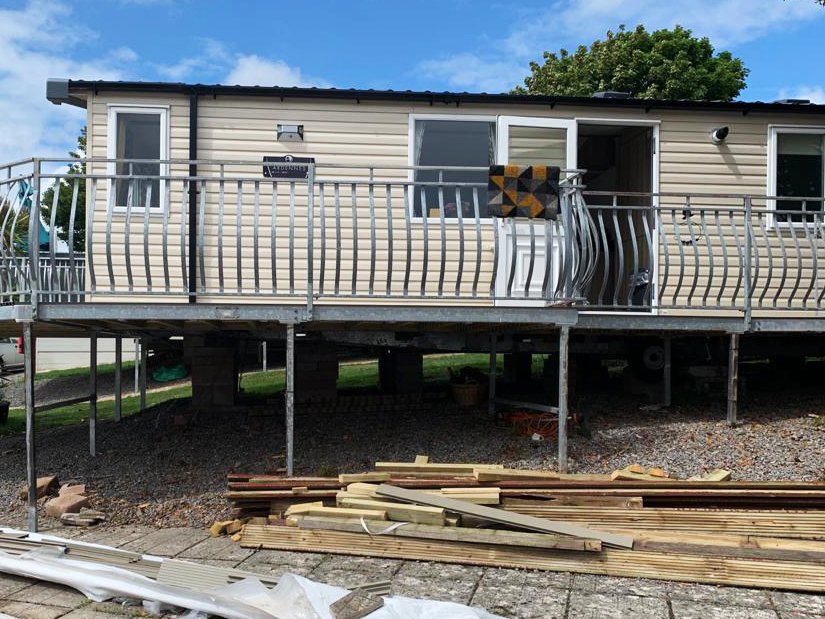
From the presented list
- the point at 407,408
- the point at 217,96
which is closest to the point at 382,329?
the point at 407,408

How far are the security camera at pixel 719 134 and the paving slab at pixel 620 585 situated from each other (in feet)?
19.3

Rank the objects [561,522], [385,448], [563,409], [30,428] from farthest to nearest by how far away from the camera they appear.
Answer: [385,448]
[563,409]
[30,428]
[561,522]

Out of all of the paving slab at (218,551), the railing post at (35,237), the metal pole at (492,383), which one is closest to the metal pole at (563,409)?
the metal pole at (492,383)

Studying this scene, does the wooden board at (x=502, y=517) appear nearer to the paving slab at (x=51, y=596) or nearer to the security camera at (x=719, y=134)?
the paving slab at (x=51, y=596)

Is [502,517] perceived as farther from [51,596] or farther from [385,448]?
[385,448]

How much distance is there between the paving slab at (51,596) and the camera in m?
4.25

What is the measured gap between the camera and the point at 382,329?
7855 mm

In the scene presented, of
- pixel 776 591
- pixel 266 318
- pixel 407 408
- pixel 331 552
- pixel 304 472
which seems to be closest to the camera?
pixel 776 591

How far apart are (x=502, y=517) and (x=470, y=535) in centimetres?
23

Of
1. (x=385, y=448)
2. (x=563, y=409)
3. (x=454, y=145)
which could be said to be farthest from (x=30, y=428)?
(x=454, y=145)

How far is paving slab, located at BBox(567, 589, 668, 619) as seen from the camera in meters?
3.93

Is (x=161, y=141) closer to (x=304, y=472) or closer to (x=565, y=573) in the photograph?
(x=304, y=472)

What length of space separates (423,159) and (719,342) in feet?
13.3

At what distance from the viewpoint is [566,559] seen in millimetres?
4633
